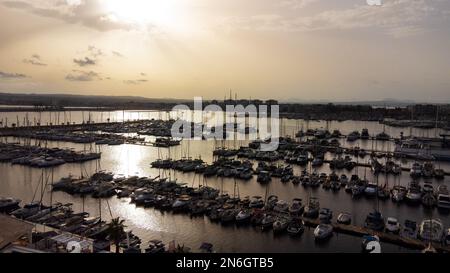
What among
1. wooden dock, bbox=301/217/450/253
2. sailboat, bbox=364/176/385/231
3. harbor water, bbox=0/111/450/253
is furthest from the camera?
sailboat, bbox=364/176/385/231

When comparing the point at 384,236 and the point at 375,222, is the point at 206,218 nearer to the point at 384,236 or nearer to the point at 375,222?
the point at 375,222

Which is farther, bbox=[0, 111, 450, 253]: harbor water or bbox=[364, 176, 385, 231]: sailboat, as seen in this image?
bbox=[364, 176, 385, 231]: sailboat

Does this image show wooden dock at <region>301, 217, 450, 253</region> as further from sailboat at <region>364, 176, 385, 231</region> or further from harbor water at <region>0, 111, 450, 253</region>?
sailboat at <region>364, 176, 385, 231</region>

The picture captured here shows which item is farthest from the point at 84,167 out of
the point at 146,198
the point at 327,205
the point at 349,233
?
the point at 349,233

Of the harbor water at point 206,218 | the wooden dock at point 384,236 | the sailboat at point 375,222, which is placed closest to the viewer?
the wooden dock at point 384,236

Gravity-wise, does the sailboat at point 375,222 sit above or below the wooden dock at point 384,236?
above

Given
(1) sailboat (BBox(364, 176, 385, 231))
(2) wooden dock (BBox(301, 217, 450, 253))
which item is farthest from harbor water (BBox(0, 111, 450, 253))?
(1) sailboat (BBox(364, 176, 385, 231))

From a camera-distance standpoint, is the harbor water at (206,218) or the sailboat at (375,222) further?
the sailboat at (375,222)

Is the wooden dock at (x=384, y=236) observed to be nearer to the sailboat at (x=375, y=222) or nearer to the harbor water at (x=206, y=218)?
the harbor water at (x=206, y=218)

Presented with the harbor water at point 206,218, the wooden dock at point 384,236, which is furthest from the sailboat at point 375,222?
the harbor water at point 206,218

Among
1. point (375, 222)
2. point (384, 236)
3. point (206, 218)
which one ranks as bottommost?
point (206, 218)

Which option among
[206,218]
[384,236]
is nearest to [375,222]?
[384,236]
